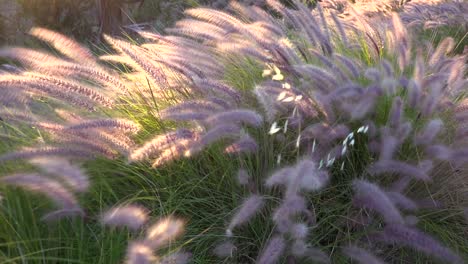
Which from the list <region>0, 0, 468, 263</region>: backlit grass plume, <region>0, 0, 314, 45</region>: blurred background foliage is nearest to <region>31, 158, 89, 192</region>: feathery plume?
<region>0, 0, 468, 263</region>: backlit grass plume

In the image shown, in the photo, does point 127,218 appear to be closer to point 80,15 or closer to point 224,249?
point 224,249

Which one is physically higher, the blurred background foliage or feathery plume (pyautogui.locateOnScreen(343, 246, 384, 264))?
feathery plume (pyautogui.locateOnScreen(343, 246, 384, 264))

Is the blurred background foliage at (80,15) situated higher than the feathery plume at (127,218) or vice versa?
the feathery plume at (127,218)

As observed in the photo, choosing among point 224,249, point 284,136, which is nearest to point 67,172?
point 224,249

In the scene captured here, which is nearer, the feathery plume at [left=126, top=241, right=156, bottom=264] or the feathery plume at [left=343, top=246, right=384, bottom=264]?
the feathery plume at [left=126, top=241, right=156, bottom=264]

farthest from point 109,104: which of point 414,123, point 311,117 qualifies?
point 414,123

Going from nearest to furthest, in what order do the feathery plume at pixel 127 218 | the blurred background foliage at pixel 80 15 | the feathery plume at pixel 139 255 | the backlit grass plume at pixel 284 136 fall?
the feathery plume at pixel 139 255 < the feathery plume at pixel 127 218 < the backlit grass plume at pixel 284 136 < the blurred background foliage at pixel 80 15

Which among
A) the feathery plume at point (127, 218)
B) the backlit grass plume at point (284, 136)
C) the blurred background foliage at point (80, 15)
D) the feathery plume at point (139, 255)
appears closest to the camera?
the feathery plume at point (139, 255)

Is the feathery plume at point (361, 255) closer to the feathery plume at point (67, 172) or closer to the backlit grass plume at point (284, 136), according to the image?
the backlit grass plume at point (284, 136)

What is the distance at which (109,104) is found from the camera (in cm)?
235

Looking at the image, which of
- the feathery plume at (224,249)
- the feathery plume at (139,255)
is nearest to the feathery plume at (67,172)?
the feathery plume at (139,255)

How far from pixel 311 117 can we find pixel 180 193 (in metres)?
0.58

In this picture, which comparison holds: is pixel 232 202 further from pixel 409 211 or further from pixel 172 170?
pixel 409 211

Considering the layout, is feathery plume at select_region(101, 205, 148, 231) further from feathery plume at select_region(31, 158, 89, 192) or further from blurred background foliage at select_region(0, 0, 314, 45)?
blurred background foliage at select_region(0, 0, 314, 45)
